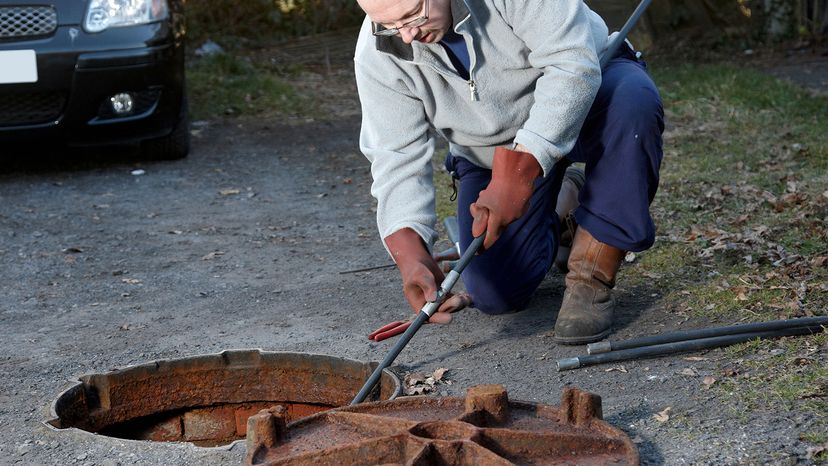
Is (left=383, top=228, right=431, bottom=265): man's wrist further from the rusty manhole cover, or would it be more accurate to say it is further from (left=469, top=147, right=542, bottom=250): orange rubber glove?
the rusty manhole cover

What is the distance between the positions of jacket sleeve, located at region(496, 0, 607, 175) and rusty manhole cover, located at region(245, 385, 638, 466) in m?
0.70

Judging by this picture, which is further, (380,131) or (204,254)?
(204,254)

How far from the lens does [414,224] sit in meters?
3.05

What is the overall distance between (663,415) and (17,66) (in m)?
4.39

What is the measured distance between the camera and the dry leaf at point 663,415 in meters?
2.67

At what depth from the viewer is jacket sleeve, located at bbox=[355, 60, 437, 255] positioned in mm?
3117

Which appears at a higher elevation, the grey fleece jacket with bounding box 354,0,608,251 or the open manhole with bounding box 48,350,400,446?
the grey fleece jacket with bounding box 354,0,608,251

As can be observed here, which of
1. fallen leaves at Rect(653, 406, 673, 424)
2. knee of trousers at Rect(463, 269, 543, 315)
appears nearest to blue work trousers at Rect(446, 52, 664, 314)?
knee of trousers at Rect(463, 269, 543, 315)

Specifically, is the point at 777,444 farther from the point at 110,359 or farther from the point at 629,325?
the point at 110,359

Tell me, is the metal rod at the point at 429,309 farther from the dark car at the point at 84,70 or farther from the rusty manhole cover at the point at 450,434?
the dark car at the point at 84,70

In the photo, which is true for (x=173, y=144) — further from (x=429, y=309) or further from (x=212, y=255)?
(x=429, y=309)

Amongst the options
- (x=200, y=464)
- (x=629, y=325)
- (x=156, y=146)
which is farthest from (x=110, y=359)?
(x=156, y=146)

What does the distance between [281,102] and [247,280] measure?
4.75 meters

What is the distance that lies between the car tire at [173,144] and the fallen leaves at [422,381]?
156 inches
